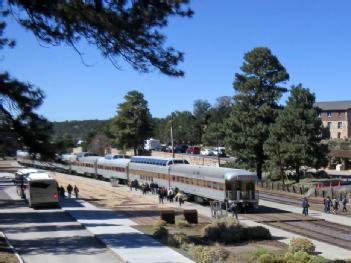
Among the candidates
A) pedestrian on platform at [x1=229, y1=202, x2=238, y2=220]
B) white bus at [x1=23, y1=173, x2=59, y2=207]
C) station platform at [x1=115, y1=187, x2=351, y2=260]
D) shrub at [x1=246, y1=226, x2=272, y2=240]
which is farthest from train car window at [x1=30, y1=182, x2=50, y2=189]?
shrub at [x1=246, y1=226, x2=272, y2=240]

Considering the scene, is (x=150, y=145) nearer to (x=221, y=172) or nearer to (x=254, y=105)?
(x=254, y=105)

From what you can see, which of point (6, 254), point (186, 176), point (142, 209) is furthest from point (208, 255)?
point (186, 176)

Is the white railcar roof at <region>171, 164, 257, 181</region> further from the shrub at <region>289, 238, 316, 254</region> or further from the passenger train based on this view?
the shrub at <region>289, 238, 316, 254</region>

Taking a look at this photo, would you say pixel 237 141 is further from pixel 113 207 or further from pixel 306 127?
pixel 113 207

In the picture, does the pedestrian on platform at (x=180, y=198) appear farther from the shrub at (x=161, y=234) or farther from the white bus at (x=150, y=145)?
the white bus at (x=150, y=145)

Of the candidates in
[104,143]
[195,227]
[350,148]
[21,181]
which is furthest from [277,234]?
[104,143]

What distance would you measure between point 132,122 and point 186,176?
6462 centimetres

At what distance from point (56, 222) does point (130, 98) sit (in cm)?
8339

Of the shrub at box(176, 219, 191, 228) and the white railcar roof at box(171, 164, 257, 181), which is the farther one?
the white railcar roof at box(171, 164, 257, 181)

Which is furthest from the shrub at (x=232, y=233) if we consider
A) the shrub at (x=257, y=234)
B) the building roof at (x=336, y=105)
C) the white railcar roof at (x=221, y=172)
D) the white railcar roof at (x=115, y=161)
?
the building roof at (x=336, y=105)

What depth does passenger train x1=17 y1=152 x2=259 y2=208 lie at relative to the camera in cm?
4244

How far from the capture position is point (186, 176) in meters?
51.4

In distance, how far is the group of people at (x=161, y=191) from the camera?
5071 centimetres

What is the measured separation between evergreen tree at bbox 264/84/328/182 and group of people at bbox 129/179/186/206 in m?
12.6
